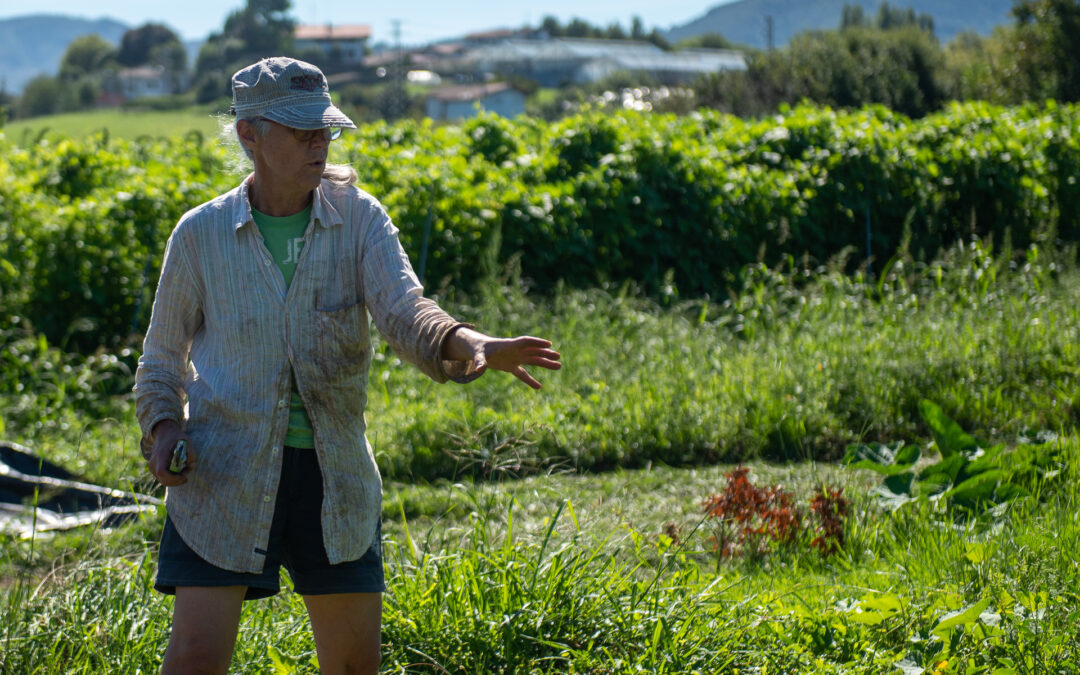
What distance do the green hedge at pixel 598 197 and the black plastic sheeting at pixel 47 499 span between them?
164cm

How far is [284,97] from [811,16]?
10981 centimetres

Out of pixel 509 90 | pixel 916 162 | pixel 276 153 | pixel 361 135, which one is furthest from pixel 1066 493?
pixel 509 90

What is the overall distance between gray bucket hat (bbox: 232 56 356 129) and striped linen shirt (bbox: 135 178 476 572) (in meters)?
0.21

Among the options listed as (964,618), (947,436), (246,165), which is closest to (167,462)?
(246,165)

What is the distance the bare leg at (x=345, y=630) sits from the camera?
2627mm

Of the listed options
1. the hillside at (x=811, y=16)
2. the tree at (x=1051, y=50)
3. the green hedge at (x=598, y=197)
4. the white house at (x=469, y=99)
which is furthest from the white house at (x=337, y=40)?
the green hedge at (x=598, y=197)

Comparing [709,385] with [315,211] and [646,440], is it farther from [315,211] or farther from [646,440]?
[315,211]

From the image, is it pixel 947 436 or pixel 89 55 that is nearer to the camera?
pixel 947 436

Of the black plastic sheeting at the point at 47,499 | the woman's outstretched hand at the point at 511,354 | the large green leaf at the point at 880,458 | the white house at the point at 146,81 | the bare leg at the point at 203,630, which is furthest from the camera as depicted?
the white house at the point at 146,81

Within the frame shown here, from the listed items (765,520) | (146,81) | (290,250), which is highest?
(146,81)

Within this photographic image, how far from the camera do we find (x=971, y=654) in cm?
306

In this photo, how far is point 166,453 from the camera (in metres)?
2.46

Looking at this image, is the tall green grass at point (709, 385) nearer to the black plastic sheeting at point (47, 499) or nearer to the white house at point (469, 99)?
the black plastic sheeting at point (47, 499)

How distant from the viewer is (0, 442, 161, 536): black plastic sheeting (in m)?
4.89
